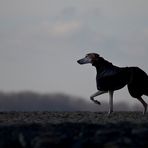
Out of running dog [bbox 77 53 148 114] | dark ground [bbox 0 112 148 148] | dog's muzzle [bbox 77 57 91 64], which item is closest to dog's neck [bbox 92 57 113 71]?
running dog [bbox 77 53 148 114]

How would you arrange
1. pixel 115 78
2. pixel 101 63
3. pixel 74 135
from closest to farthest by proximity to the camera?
pixel 74 135, pixel 115 78, pixel 101 63

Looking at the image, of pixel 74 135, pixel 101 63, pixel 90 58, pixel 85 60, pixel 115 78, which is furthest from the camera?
pixel 85 60

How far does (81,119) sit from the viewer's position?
2586cm

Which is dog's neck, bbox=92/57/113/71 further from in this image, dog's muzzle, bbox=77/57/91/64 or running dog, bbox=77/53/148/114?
dog's muzzle, bbox=77/57/91/64

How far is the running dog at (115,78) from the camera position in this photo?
1084 inches

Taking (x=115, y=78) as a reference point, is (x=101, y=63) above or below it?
above

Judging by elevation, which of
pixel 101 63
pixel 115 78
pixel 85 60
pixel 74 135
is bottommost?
pixel 74 135

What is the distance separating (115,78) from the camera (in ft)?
90.3

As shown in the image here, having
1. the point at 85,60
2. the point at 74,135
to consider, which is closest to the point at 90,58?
the point at 85,60

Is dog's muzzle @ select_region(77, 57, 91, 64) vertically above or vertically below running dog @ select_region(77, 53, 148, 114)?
above

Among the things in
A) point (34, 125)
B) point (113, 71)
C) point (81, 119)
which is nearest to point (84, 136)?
point (34, 125)

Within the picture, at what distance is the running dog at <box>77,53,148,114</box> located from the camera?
2754 centimetres

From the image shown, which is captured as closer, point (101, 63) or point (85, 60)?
point (101, 63)

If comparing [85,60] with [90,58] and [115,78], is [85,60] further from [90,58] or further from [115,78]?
[115,78]
